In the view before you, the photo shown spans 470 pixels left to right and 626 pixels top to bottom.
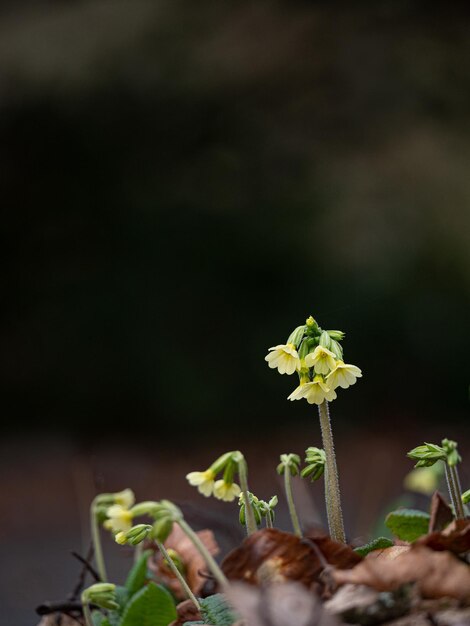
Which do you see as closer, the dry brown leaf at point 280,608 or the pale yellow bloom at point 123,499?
the dry brown leaf at point 280,608

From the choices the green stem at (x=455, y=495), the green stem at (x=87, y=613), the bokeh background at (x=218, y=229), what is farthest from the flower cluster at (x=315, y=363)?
the bokeh background at (x=218, y=229)

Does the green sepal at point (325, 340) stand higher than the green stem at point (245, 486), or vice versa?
the green sepal at point (325, 340)

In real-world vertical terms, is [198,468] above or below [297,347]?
above

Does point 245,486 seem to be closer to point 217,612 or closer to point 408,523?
point 217,612

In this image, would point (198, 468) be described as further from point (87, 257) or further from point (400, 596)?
point (400, 596)

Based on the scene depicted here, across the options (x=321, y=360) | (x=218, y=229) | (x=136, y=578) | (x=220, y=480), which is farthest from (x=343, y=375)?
(x=218, y=229)

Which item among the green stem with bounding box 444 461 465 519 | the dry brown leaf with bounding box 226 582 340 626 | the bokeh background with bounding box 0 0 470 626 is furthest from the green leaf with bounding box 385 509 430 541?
the bokeh background with bounding box 0 0 470 626

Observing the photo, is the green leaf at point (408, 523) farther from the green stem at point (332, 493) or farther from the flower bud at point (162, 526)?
the flower bud at point (162, 526)

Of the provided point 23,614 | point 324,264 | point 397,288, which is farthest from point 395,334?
point 23,614
